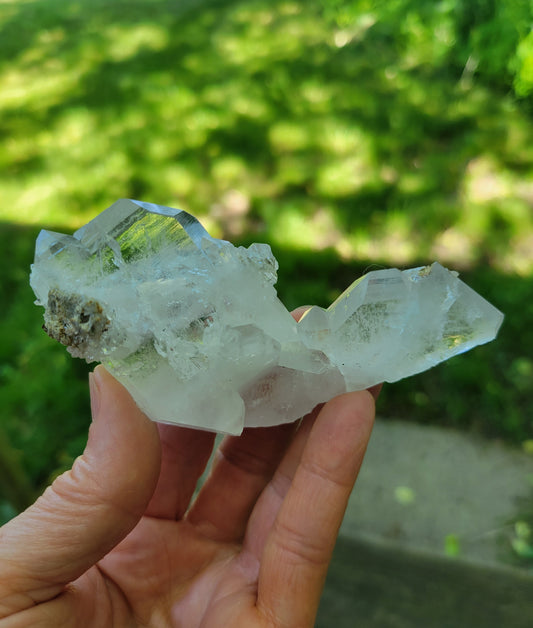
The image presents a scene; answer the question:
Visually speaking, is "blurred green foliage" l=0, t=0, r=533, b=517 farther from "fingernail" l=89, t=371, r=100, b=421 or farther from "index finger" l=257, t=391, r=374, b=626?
"index finger" l=257, t=391, r=374, b=626

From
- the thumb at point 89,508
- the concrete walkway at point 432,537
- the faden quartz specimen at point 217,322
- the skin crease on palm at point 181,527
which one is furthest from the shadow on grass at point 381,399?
the thumb at point 89,508

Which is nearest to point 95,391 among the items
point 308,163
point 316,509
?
point 316,509

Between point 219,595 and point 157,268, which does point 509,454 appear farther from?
point 157,268

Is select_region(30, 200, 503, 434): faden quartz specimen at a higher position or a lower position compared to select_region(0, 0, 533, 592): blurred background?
higher

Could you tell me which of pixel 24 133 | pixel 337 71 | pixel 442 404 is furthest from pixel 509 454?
pixel 24 133

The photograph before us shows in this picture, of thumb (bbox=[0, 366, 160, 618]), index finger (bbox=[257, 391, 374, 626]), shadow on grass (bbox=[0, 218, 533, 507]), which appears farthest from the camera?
shadow on grass (bbox=[0, 218, 533, 507])

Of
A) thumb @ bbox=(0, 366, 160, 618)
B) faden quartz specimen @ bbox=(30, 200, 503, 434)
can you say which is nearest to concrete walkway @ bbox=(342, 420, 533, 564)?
faden quartz specimen @ bbox=(30, 200, 503, 434)

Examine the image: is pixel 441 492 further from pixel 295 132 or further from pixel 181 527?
pixel 295 132
